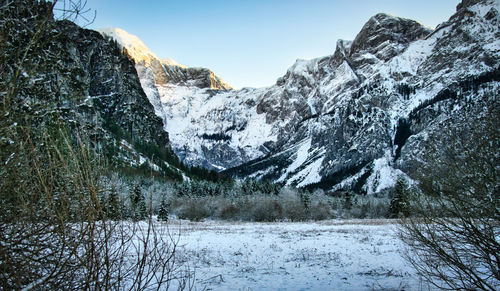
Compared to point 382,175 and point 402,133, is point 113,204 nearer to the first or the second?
point 382,175

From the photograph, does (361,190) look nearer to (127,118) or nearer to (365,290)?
(127,118)

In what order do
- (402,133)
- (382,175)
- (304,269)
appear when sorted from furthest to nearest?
(402,133)
(382,175)
(304,269)

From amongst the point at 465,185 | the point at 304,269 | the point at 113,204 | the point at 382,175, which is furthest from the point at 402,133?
the point at 113,204

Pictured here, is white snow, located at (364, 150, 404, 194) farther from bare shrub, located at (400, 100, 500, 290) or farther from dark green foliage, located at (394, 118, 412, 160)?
bare shrub, located at (400, 100, 500, 290)

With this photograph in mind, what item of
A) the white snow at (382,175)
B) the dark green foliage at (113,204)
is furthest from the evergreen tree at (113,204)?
the white snow at (382,175)

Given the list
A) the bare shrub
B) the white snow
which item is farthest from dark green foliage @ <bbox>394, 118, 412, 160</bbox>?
the bare shrub

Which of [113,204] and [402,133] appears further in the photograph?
[402,133]

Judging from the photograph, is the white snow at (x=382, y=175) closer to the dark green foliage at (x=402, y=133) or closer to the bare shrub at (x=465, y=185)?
the dark green foliage at (x=402, y=133)

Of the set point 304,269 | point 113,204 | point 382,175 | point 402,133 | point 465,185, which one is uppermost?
point 402,133

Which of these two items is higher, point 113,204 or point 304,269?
point 113,204

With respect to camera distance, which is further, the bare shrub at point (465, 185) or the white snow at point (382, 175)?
the white snow at point (382, 175)

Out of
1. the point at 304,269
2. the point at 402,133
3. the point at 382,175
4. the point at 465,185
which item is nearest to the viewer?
the point at 465,185

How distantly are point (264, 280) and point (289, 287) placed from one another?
1.37m

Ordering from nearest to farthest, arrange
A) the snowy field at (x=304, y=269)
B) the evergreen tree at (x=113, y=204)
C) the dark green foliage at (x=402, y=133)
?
the evergreen tree at (x=113, y=204)
the snowy field at (x=304, y=269)
the dark green foliage at (x=402, y=133)
